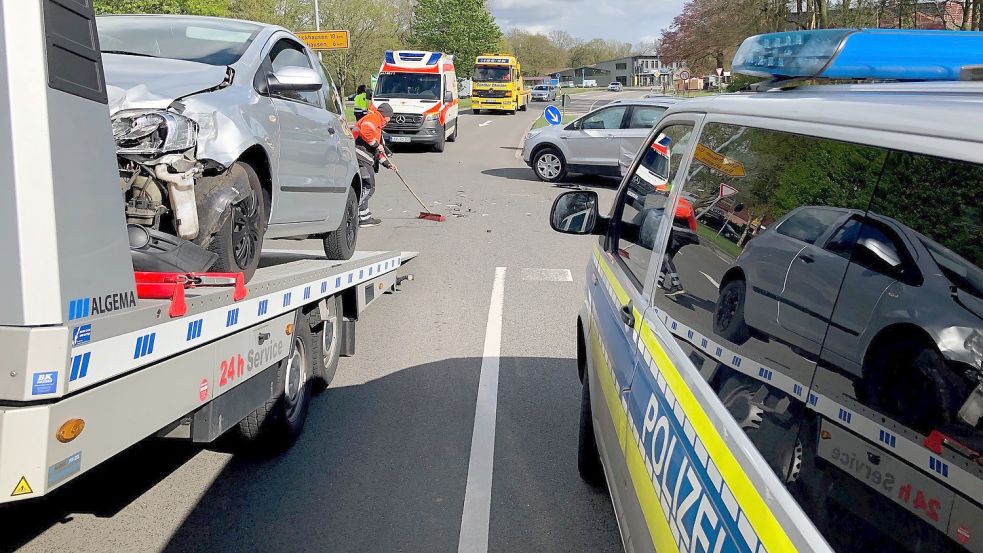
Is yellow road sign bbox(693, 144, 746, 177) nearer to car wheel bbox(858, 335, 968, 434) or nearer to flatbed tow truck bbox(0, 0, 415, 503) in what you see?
car wheel bbox(858, 335, 968, 434)

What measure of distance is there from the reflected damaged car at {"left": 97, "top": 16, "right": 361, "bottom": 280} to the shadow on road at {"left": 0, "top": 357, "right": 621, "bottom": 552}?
1.14 m

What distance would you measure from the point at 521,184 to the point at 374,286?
12.8m

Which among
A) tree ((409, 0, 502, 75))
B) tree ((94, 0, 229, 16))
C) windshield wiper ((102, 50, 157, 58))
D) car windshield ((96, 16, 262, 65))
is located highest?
tree ((409, 0, 502, 75))

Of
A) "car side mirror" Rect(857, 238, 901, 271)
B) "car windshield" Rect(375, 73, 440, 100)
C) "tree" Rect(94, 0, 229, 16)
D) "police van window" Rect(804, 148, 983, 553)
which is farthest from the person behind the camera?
"tree" Rect(94, 0, 229, 16)

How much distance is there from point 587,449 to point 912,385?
303 centimetres

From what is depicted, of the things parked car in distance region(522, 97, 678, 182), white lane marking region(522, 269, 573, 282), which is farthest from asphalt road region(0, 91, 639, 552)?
parked car in distance region(522, 97, 678, 182)

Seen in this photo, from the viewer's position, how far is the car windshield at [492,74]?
45469mm

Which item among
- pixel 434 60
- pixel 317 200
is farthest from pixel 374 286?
pixel 434 60

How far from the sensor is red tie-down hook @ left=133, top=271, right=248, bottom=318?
3.21m

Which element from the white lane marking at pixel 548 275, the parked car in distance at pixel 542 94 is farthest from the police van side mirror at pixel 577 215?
the parked car in distance at pixel 542 94

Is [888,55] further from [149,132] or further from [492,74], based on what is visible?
[492,74]

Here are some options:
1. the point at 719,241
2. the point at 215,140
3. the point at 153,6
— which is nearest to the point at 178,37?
the point at 215,140

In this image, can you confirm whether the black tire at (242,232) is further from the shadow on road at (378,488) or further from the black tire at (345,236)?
the black tire at (345,236)

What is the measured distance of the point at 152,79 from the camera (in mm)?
4734
